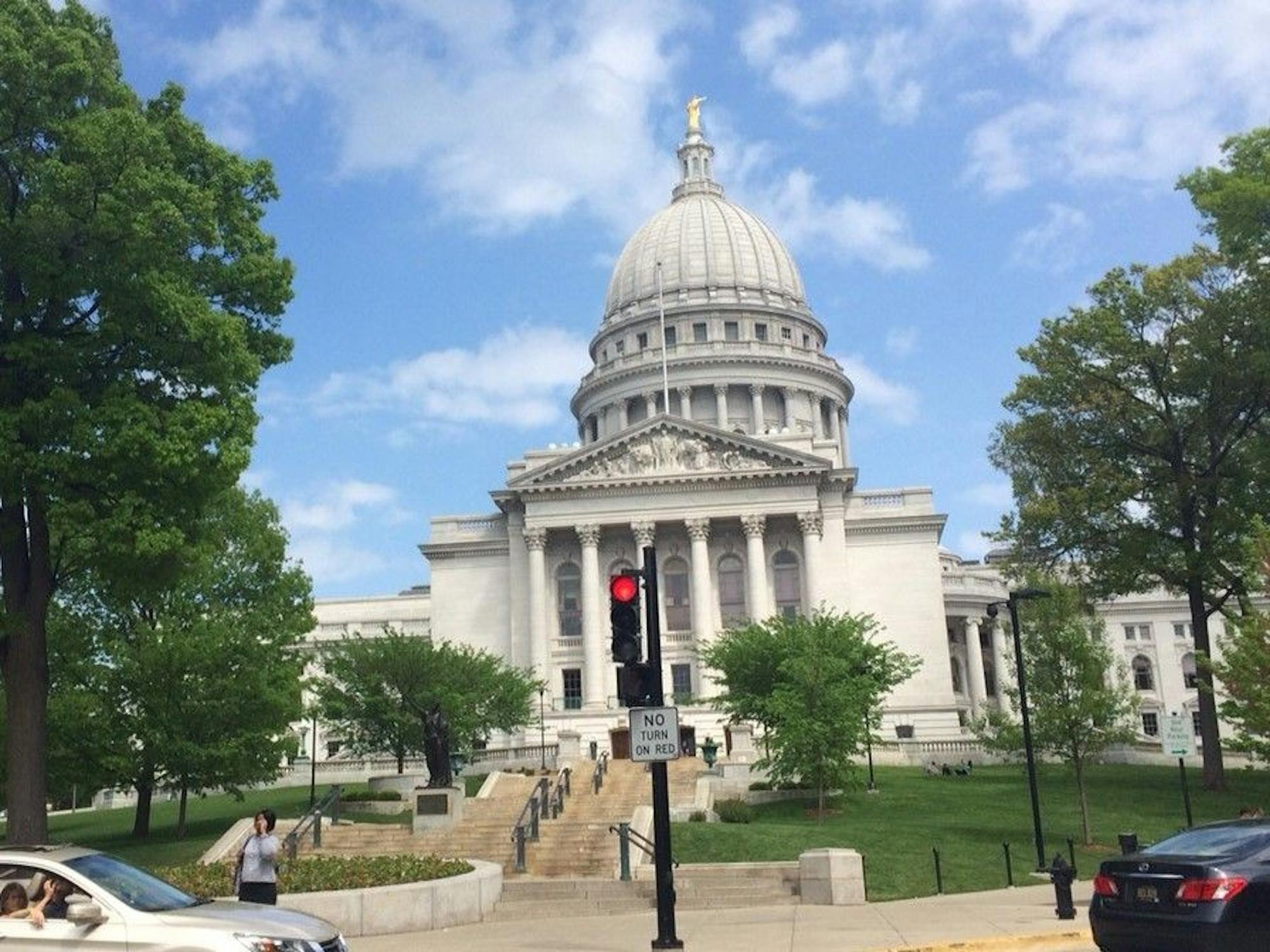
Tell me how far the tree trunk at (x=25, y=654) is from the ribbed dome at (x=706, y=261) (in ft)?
283

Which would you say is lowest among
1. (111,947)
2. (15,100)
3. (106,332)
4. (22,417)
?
(111,947)

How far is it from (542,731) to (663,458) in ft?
63.8

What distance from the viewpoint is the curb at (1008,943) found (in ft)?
49.5

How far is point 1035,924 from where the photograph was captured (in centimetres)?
1756

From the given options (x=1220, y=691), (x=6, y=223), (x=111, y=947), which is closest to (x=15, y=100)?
(x=6, y=223)

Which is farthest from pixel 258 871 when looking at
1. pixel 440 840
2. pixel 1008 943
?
pixel 440 840

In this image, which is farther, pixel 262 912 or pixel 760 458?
pixel 760 458

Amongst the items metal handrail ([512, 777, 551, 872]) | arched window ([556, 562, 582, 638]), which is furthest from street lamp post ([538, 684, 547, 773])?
metal handrail ([512, 777, 551, 872])

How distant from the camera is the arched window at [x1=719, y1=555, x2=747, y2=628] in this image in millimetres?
75125

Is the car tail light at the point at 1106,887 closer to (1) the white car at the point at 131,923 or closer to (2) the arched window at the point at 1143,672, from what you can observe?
(1) the white car at the point at 131,923

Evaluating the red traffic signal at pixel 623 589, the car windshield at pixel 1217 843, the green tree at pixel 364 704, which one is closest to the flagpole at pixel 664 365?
the green tree at pixel 364 704

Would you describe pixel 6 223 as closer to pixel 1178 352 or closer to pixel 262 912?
pixel 262 912

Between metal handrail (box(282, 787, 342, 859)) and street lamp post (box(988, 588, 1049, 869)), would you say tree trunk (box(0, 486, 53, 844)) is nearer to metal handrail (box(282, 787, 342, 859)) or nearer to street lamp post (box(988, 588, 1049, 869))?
metal handrail (box(282, 787, 342, 859))

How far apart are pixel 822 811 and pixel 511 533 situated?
41840 mm
